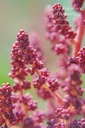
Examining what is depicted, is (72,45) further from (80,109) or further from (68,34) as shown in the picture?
(80,109)

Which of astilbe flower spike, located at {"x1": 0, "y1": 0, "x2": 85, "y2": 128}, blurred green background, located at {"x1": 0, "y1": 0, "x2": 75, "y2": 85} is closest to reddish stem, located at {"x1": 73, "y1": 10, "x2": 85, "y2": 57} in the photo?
astilbe flower spike, located at {"x1": 0, "y1": 0, "x2": 85, "y2": 128}

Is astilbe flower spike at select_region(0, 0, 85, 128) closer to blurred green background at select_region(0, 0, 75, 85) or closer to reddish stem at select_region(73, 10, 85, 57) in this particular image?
reddish stem at select_region(73, 10, 85, 57)

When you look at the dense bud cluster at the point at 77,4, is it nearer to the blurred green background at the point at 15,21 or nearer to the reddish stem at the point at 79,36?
the reddish stem at the point at 79,36

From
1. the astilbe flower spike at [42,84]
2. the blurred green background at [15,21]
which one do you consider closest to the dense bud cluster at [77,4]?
the astilbe flower spike at [42,84]

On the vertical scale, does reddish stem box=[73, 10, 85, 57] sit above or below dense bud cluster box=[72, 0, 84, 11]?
below

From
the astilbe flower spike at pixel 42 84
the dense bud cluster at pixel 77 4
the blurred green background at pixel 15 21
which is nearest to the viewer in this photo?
the astilbe flower spike at pixel 42 84

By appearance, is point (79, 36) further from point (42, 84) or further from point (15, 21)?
point (15, 21)

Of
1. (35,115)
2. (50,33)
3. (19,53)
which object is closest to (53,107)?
(35,115)

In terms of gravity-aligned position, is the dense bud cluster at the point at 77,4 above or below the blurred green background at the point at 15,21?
below
